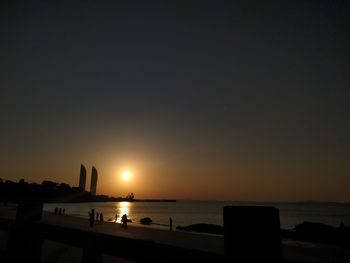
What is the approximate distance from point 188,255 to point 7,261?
2655mm

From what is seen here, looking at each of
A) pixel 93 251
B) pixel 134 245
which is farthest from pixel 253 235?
pixel 93 251

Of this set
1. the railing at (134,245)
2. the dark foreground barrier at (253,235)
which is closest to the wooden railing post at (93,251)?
the railing at (134,245)

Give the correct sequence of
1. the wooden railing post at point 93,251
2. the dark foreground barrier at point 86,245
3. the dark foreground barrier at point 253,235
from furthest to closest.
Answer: the wooden railing post at point 93,251 → the dark foreground barrier at point 86,245 → the dark foreground barrier at point 253,235

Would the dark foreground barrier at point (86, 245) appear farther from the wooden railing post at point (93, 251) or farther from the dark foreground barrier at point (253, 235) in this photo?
the dark foreground barrier at point (253, 235)

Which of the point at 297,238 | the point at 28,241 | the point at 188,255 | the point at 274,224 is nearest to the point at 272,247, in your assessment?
the point at 274,224

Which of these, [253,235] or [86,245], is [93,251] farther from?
[253,235]

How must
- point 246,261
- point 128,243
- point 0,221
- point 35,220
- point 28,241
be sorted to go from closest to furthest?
point 246,261 < point 128,243 < point 28,241 < point 35,220 < point 0,221

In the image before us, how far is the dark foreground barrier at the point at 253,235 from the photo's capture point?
154 centimetres

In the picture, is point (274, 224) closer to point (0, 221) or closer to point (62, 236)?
point (62, 236)

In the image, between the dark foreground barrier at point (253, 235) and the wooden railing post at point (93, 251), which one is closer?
the dark foreground barrier at point (253, 235)

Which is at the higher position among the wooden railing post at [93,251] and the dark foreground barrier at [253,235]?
the dark foreground barrier at [253,235]

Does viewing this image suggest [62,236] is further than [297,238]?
No

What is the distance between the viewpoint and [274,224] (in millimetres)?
1624

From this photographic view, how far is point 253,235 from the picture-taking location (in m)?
1.58
